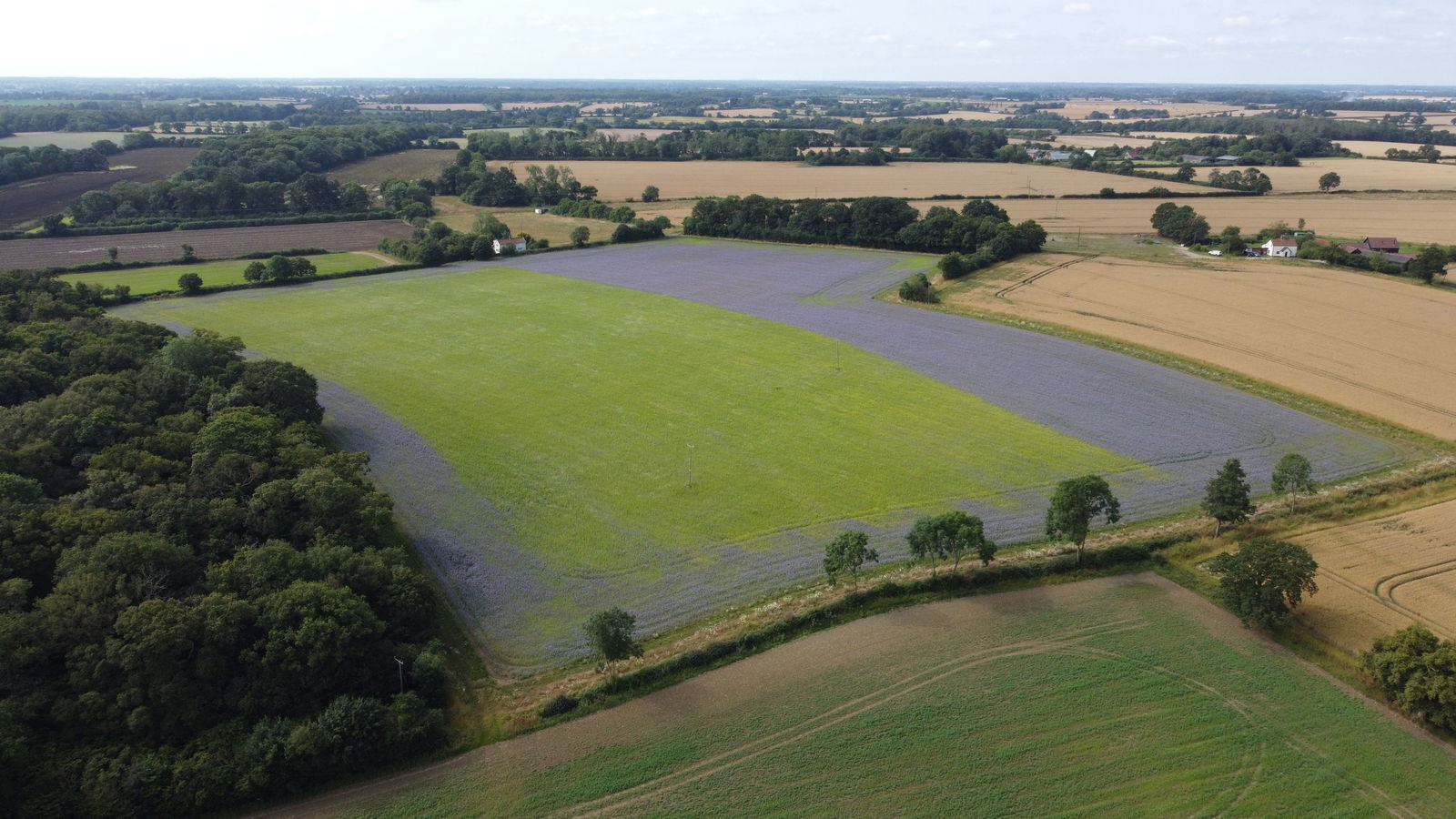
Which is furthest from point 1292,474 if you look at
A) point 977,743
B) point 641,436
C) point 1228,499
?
point 641,436

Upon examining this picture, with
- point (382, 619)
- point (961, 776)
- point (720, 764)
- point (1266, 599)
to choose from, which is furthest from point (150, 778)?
point (1266, 599)

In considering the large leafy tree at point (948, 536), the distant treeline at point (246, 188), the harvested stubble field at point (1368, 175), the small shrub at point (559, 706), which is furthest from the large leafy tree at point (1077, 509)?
the harvested stubble field at point (1368, 175)

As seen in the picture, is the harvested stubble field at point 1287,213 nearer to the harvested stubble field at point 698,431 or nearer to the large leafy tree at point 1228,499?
the harvested stubble field at point 698,431

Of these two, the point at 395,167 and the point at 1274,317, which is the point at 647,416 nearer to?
the point at 1274,317

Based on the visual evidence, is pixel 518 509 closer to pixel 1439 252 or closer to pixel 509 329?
pixel 509 329

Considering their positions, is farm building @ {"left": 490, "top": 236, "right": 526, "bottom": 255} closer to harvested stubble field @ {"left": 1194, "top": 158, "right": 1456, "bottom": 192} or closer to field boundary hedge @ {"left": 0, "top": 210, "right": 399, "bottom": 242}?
field boundary hedge @ {"left": 0, "top": 210, "right": 399, "bottom": 242}

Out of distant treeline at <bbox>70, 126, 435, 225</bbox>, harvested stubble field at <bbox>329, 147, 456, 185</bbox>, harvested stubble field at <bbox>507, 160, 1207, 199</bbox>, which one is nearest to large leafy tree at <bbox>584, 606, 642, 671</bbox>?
distant treeline at <bbox>70, 126, 435, 225</bbox>

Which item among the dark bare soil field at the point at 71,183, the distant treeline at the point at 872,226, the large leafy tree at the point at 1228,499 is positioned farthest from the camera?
the dark bare soil field at the point at 71,183
